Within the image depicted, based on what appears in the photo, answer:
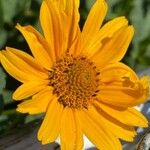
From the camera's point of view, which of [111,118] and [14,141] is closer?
[111,118]

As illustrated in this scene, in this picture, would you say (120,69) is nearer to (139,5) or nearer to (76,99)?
(76,99)

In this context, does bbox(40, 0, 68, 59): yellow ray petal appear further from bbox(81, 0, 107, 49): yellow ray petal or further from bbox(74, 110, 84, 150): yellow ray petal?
bbox(74, 110, 84, 150): yellow ray petal

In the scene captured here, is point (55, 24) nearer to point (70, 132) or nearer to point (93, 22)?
point (93, 22)

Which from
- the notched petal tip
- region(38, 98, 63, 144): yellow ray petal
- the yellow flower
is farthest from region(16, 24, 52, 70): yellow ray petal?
the notched petal tip

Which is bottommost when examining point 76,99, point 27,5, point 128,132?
point 128,132

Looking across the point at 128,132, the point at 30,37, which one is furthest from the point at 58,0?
the point at 128,132

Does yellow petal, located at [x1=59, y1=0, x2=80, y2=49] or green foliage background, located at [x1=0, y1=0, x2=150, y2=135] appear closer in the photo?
yellow petal, located at [x1=59, y1=0, x2=80, y2=49]

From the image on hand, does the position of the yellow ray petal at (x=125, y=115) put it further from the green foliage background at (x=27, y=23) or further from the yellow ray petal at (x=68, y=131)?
the green foliage background at (x=27, y=23)
